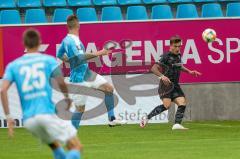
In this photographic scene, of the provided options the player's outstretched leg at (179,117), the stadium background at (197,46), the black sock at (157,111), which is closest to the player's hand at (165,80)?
the player's outstretched leg at (179,117)

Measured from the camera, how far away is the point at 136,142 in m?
14.8

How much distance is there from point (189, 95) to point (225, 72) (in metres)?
1.13

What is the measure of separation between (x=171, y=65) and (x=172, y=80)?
35 cm

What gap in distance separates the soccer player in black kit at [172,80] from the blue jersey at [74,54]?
8.37ft

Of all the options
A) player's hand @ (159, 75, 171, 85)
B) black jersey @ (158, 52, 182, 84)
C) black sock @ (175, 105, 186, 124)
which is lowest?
black sock @ (175, 105, 186, 124)

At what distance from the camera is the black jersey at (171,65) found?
17.7m

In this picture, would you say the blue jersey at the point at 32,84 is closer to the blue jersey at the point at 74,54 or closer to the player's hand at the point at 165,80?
the blue jersey at the point at 74,54

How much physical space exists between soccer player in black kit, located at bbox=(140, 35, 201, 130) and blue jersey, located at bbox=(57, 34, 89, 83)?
255 cm

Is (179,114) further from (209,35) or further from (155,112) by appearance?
(209,35)

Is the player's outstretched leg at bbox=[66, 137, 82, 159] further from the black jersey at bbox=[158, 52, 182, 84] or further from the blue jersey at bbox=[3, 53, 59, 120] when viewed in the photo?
the black jersey at bbox=[158, 52, 182, 84]

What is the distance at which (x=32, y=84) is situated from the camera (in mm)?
8891

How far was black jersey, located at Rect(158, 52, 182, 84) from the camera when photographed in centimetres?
1772

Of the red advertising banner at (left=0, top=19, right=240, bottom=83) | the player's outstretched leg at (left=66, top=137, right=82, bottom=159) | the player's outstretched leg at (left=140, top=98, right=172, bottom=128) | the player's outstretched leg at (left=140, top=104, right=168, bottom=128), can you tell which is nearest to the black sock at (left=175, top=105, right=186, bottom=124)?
the player's outstretched leg at (left=140, top=98, right=172, bottom=128)

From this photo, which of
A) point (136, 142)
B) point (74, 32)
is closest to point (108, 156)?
point (136, 142)
